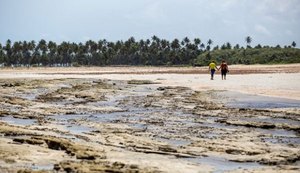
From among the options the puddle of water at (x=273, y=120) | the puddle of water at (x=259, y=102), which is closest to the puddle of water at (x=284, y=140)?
the puddle of water at (x=273, y=120)

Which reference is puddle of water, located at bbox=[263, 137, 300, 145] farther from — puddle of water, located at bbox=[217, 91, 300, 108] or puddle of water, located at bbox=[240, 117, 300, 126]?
puddle of water, located at bbox=[217, 91, 300, 108]

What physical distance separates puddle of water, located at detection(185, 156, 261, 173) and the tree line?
14260 centimetres

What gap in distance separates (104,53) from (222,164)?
153815mm

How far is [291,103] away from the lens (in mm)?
22391

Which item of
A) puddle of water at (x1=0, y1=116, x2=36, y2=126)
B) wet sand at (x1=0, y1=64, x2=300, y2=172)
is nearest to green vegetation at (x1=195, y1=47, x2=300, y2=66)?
wet sand at (x1=0, y1=64, x2=300, y2=172)

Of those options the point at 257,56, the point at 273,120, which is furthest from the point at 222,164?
the point at 257,56

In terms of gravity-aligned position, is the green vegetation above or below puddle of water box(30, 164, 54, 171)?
above

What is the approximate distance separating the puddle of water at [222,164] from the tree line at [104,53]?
468ft

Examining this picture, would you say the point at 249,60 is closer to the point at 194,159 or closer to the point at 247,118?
the point at 247,118

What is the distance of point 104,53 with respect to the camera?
162 meters

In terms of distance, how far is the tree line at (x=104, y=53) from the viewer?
156m

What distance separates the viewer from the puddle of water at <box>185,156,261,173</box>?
902 centimetres

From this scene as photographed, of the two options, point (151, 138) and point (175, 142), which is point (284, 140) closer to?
point (175, 142)

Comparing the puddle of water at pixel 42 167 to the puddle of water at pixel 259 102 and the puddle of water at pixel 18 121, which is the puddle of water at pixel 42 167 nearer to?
the puddle of water at pixel 18 121
